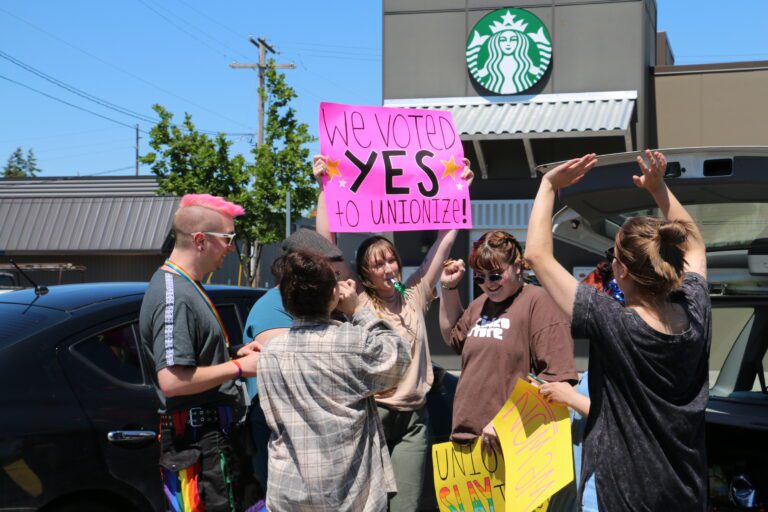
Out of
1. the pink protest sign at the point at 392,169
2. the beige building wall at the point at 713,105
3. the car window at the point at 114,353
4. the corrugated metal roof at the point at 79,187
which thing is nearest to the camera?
the car window at the point at 114,353

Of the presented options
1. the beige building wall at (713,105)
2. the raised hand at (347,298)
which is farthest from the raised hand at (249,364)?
the beige building wall at (713,105)

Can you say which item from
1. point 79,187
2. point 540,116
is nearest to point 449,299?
point 540,116

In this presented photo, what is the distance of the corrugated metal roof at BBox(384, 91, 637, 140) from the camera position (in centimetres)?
1400

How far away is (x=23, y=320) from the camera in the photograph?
4203mm

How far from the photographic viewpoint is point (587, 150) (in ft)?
47.9

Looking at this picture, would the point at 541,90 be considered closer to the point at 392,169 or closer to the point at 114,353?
the point at 392,169

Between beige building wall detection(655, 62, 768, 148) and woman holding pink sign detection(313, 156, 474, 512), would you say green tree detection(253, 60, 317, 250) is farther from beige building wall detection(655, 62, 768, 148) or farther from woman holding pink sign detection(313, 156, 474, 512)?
woman holding pink sign detection(313, 156, 474, 512)

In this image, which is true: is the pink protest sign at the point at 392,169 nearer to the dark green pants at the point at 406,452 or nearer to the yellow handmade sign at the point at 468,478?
the dark green pants at the point at 406,452

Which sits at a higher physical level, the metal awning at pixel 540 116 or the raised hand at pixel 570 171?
the metal awning at pixel 540 116

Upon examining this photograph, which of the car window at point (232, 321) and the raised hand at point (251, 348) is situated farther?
the car window at point (232, 321)

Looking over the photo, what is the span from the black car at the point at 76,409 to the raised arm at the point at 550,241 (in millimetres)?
2114

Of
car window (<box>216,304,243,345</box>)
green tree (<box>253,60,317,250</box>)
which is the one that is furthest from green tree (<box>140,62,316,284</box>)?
car window (<box>216,304,243,345</box>)

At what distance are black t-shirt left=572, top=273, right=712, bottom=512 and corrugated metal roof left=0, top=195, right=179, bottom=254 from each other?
88.8ft

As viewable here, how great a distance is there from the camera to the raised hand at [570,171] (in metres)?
3.10
